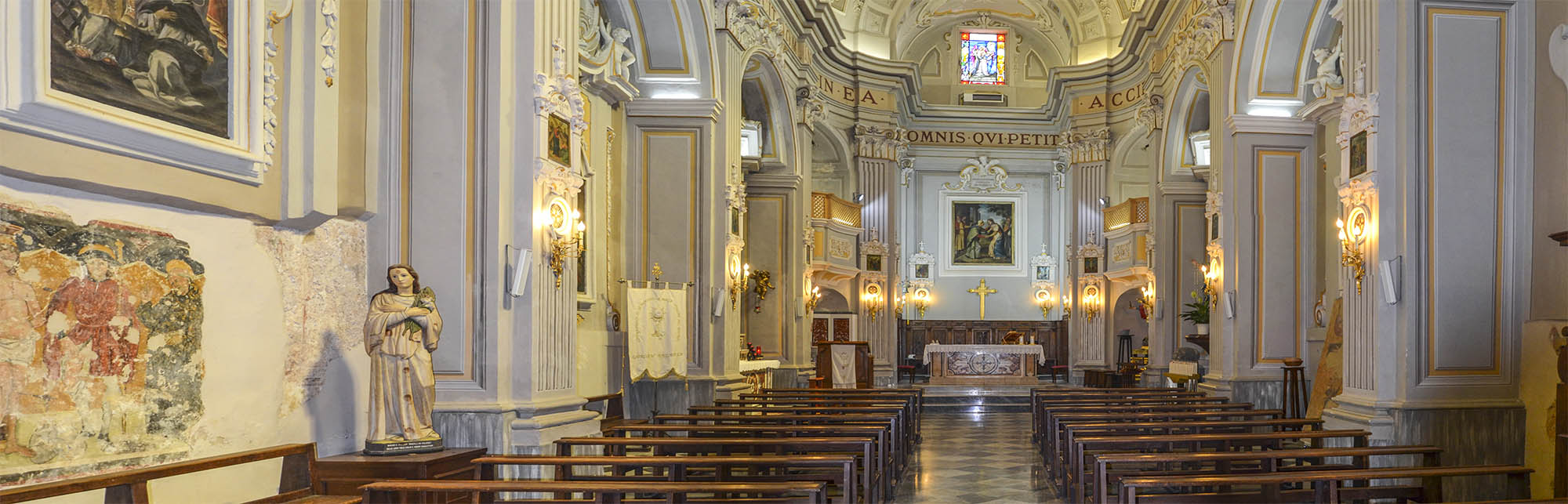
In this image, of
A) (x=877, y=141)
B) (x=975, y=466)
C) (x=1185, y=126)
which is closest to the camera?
(x=975, y=466)

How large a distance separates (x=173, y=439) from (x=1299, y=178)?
40.1 feet

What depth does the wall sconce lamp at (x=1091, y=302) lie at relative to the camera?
78.7 ft

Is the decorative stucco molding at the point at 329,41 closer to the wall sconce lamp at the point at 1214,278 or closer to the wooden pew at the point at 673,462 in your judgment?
the wooden pew at the point at 673,462

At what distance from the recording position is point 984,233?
27.3 metres

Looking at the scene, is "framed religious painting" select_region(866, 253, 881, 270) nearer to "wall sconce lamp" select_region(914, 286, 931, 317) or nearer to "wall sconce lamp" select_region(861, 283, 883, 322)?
"wall sconce lamp" select_region(861, 283, 883, 322)

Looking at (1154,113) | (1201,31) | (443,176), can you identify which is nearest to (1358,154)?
(1201,31)

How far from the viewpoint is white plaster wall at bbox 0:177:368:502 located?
582 centimetres

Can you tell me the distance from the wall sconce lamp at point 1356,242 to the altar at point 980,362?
12038 millimetres

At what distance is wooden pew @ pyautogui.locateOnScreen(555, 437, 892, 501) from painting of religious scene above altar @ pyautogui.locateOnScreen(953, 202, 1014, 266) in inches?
739

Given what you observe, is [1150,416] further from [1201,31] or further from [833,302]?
[833,302]

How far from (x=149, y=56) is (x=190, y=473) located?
216 centimetres

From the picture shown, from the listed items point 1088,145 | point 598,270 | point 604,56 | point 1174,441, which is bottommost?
point 1174,441

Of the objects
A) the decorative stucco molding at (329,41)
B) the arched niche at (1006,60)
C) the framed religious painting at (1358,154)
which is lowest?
the framed religious painting at (1358,154)

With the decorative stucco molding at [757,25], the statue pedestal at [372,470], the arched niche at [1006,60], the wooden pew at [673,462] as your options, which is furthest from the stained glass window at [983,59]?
the statue pedestal at [372,470]
